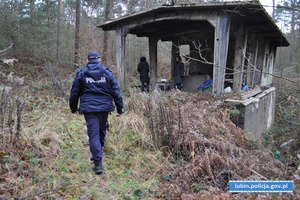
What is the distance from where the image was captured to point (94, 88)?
4.38m

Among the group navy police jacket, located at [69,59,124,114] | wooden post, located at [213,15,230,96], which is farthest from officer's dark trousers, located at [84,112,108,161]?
wooden post, located at [213,15,230,96]

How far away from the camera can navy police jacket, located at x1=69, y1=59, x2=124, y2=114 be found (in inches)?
172

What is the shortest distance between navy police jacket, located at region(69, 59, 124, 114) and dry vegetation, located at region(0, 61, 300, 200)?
3.12 feet

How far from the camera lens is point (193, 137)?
5344 millimetres

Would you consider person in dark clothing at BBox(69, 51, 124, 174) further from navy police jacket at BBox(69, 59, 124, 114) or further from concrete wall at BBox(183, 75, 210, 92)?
concrete wall at BBox(183, 75, 210, 92)

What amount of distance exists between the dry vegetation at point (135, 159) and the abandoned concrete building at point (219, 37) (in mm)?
1659

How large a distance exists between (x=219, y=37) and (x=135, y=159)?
17.0ft

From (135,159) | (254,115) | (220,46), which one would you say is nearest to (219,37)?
(220,46)

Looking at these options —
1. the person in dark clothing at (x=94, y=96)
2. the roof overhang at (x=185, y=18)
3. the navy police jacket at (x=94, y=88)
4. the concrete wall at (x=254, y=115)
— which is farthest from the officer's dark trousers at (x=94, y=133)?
the roof overhang at (x=185, y=18)

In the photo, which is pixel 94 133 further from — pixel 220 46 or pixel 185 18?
pixel 185 18

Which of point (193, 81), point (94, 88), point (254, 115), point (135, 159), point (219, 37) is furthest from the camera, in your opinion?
point (193, 81)

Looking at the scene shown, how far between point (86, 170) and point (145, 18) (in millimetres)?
7001

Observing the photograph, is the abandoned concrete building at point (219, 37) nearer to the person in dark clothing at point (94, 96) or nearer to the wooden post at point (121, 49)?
the wooden post at point (121, 49)

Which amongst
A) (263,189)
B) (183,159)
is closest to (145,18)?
(183,159)
